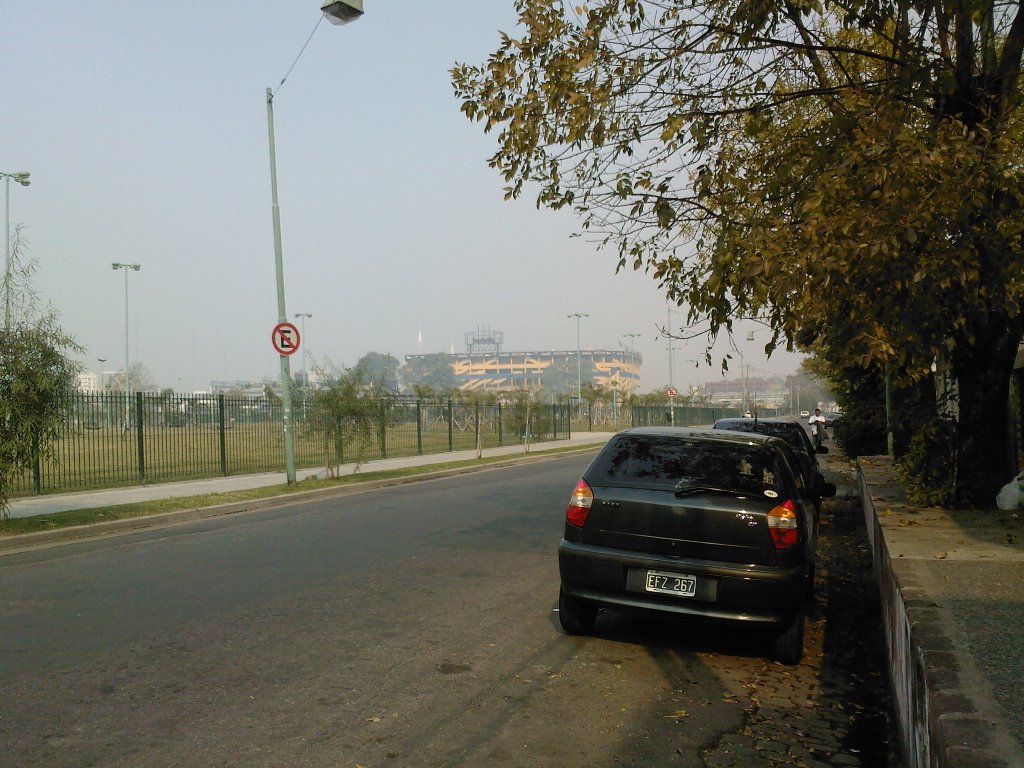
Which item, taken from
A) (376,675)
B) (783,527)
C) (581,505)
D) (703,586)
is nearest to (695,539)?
(703,586)

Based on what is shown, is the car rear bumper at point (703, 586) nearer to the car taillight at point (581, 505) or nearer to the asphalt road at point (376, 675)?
the car taillight at point (581, 505)

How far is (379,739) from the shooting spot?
15.5ft

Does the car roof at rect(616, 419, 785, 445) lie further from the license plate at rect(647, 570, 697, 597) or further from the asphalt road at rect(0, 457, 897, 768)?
the asphalt road at rect(0, 457, 897, 768)

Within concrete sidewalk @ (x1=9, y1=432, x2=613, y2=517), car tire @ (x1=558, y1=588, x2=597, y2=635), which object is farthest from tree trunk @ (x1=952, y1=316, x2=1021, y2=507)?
concrete sidewalk @ (x1=9, y1=432, x2=613, y2=517)

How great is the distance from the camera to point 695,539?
6344 millimetres

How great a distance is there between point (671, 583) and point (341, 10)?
915 centimetres

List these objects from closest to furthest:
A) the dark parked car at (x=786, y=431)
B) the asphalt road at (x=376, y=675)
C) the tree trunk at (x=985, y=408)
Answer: the asphalt road at (x=376, y=675), the tree trunk at (x=985, y=408), the dark parked car at (x=786, y=431)

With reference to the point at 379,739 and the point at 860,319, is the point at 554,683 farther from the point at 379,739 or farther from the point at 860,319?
the point at 860,319

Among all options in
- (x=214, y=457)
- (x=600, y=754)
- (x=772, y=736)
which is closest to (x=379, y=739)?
(x=600, y=754)

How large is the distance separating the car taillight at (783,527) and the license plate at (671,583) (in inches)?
24.2

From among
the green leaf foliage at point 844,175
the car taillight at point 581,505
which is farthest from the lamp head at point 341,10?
the car taillight at point 581,505

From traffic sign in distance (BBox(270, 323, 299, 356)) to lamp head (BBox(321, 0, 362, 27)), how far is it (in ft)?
26.4

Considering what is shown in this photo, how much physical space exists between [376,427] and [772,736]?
19333mm

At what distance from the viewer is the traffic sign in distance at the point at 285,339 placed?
1923cm
